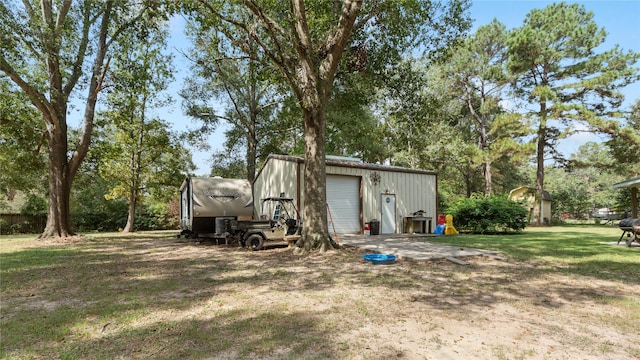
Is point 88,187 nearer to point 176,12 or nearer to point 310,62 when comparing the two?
point 176,12

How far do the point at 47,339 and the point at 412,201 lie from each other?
48.6ft

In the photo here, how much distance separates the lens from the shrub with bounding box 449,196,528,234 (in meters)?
15.8

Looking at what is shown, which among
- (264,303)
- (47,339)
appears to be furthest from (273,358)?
(47,339)

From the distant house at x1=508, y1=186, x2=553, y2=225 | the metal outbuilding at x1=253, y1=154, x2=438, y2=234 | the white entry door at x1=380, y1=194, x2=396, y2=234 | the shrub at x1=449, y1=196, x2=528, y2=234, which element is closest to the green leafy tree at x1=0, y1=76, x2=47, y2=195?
the metal outbuilding at x1=253, y1=154, x2=438, y2=234

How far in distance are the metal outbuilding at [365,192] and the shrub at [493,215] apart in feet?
5.55

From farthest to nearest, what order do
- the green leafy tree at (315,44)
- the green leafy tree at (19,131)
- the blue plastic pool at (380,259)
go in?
the green leafy tree at (19,131) → the green leafy tree at (315,44) → the blue plastic pool at (380,259)

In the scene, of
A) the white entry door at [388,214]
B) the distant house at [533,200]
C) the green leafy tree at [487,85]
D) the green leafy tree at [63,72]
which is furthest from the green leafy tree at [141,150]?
the distant house at [533,200]

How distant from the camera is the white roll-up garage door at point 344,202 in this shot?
46.4ft

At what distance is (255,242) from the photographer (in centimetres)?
1030

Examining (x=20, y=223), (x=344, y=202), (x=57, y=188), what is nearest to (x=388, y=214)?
(x=344, y=202)

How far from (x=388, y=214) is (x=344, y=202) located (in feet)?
7.85

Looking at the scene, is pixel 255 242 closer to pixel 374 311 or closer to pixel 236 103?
pixel 374 311

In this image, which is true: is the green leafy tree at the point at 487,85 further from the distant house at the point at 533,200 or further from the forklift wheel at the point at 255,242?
the forklift wheel at the point at 255,242

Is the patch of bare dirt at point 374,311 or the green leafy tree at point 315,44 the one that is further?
the green leafy tree at point 315,44
